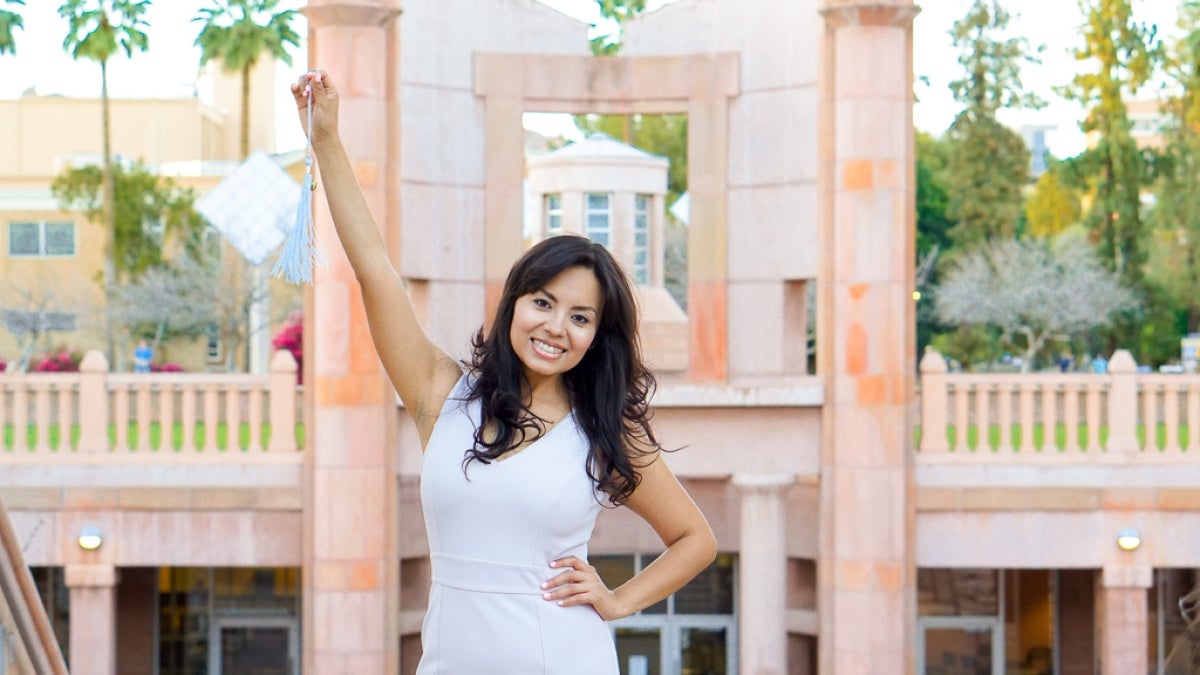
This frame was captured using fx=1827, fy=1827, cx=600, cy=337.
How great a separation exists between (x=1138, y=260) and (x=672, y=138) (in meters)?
13.7

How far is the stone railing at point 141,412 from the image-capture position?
14633mm

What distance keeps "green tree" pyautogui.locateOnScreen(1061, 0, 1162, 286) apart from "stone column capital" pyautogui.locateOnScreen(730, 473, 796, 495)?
2366 cm

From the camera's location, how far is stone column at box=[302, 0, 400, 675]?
1388cm

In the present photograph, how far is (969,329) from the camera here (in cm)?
4006

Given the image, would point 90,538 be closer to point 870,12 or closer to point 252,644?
point 252,644

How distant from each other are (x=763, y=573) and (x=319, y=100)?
1169cm

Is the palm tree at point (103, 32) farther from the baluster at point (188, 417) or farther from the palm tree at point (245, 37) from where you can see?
the baluster at point (188, 417)

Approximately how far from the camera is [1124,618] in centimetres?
1481

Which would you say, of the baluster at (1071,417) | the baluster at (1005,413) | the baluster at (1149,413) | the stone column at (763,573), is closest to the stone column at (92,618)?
the stone column at (763,573)

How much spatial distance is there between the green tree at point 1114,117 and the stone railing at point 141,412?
2511 centimetres

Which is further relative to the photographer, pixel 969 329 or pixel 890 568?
pixel 969 329

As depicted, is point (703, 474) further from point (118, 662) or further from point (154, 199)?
point (154, 199)

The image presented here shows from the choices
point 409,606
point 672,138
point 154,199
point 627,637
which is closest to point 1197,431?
point 627,637

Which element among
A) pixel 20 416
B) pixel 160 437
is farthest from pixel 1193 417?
pixel 20 416
